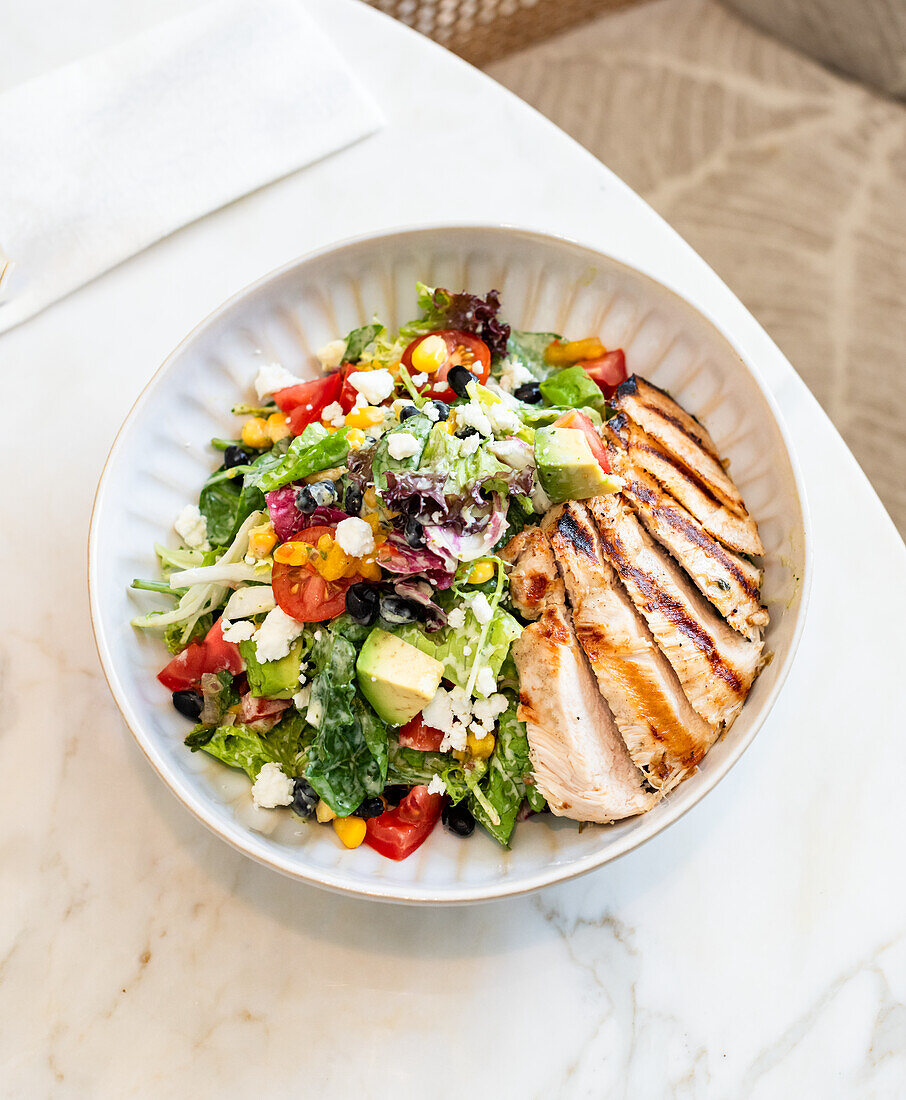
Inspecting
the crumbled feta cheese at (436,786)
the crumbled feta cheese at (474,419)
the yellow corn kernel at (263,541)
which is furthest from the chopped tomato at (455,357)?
the crumbled feta cheese at (436,786)

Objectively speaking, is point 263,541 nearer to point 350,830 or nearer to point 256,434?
point 256,434

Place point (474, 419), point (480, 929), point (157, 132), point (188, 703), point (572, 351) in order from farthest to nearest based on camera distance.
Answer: point (157, 132) < point (572, 351) < point (480, 929) < point (188, 703) < point (474, 419)

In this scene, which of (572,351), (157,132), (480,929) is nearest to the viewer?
(480,929)

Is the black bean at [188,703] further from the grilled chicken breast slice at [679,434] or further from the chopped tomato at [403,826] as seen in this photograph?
the grilled chicken breast slice at [679,434]

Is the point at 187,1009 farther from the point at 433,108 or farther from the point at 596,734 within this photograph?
the point at 433,108

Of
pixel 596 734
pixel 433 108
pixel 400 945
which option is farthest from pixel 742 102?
pixel 400 945

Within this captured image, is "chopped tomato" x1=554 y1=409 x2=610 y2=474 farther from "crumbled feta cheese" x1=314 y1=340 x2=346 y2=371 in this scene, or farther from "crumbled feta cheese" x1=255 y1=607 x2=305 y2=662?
"crumbled feta cheese" x1=255 y1=607 x2=305 y2=662

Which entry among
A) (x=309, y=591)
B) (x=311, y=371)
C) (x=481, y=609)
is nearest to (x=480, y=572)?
(x=481, y=609)

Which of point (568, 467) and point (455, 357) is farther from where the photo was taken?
point (455, 357)
